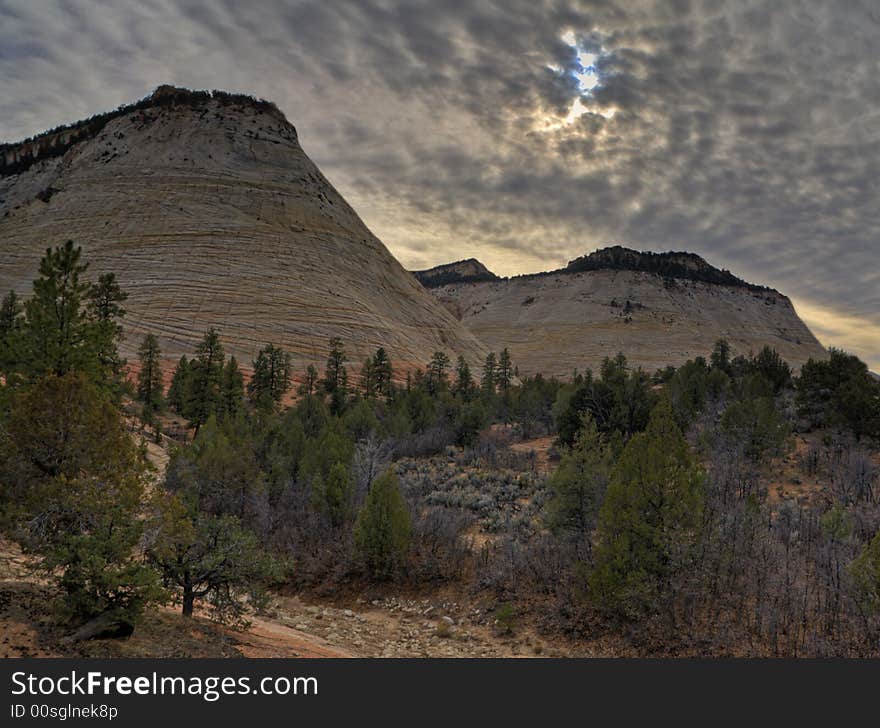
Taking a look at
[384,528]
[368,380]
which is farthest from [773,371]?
[384,528]

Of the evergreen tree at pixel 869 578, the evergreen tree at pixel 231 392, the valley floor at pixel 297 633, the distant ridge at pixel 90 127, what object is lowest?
the valley floor at pixel 297 633

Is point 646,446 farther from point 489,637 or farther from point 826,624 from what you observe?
point 489,637

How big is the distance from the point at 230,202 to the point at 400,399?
4950 cm

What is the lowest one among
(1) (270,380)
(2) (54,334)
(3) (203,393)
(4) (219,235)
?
(3) (203,393)

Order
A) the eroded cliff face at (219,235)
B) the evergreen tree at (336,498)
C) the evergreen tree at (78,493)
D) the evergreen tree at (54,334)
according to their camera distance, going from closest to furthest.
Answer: the evergreen tree at (78,493) → the evergreen tree at (54,334) → the evergreen tree at (336,498) → the eroded cliff face at (219,235)

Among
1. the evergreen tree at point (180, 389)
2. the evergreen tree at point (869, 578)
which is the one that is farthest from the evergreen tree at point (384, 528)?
the evergreen tree at point (180, 389)

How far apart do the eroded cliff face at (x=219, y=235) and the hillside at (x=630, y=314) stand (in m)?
36.9

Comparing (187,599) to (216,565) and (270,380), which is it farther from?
(270,380)

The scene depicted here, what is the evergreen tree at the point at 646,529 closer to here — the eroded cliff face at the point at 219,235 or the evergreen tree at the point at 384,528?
the evergreen tree at the point at 384,528

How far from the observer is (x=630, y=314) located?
116812 millimetres

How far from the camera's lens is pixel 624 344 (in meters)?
106

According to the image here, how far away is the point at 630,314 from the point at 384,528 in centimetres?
11101

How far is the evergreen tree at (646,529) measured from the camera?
10.7 m

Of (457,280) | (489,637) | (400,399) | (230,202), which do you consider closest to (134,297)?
(230,202)
